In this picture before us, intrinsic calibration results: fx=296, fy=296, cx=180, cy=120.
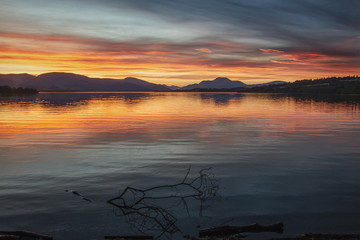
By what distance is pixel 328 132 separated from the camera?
3756cm

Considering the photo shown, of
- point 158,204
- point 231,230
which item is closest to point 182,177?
point 158,204

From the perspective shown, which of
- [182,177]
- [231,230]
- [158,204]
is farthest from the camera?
[182,177]

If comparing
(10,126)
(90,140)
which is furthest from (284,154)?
(10,126)

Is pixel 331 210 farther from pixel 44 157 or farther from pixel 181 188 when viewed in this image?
pixel 44 157

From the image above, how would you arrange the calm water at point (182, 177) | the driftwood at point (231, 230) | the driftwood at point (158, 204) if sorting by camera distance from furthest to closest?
the calm water at point (182, 177) → the driftwood at point (158, 204) → the driftwood at point (231, 230)

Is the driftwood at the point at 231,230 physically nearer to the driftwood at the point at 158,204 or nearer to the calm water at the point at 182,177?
the calm water at the point at 182,177

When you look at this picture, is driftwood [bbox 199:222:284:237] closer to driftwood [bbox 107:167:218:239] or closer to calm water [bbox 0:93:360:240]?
calm water [bbox 0:93:360:240]

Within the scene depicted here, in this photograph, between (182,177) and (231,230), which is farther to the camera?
(182,177)

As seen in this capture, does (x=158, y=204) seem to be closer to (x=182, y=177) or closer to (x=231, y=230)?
(x=231, y=230)

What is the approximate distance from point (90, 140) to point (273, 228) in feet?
80.1

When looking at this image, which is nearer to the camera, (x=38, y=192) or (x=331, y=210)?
(x=331, y=210)

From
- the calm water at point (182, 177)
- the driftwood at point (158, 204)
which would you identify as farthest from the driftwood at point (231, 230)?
the driftwood at point (158, 204)

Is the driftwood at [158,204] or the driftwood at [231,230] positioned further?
the driftwood at [158,204]

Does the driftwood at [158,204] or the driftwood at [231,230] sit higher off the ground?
the driftwood at [231,230]
